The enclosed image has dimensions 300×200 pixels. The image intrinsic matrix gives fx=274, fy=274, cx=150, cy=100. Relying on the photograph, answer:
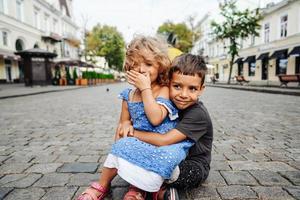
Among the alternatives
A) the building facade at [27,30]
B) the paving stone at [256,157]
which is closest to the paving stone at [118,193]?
the paving stone at [256,157]

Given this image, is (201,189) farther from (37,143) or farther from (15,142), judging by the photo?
(15,142)

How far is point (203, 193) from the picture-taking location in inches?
85.3

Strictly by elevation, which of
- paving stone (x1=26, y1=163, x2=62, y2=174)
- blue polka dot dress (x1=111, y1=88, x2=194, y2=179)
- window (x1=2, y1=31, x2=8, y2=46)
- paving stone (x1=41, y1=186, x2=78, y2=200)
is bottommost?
paving stone (x1=26, y1=163, x2=62, y2=174)

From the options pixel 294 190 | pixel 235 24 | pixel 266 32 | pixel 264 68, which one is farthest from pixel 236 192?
pixel 266 32

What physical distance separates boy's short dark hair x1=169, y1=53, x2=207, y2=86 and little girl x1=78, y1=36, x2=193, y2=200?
6 centimetres

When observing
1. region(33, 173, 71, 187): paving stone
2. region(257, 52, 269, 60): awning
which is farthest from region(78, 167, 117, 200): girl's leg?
region(257, 52, 269, 60): awning

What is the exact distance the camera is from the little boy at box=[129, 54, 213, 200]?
6.40ft

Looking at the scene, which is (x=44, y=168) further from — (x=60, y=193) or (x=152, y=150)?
(x=152, y=150)

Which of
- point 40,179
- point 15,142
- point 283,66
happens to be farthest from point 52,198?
point 283,66

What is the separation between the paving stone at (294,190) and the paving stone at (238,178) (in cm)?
25

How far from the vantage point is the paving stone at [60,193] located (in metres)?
2.11

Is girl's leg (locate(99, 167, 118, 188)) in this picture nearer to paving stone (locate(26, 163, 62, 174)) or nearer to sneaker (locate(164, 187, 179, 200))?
sneaker (locate(164, 187, 179, 200))

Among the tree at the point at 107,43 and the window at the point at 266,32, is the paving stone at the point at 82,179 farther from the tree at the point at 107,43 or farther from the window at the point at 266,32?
the tree at the point at 107,43

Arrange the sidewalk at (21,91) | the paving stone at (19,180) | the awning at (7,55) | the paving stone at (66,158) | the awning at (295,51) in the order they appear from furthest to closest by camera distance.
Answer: the awning at (7,55), the awning at (295,51), the sidewalk at (21,91), the paving stone at (66,158), the paving stone at (19,180)
